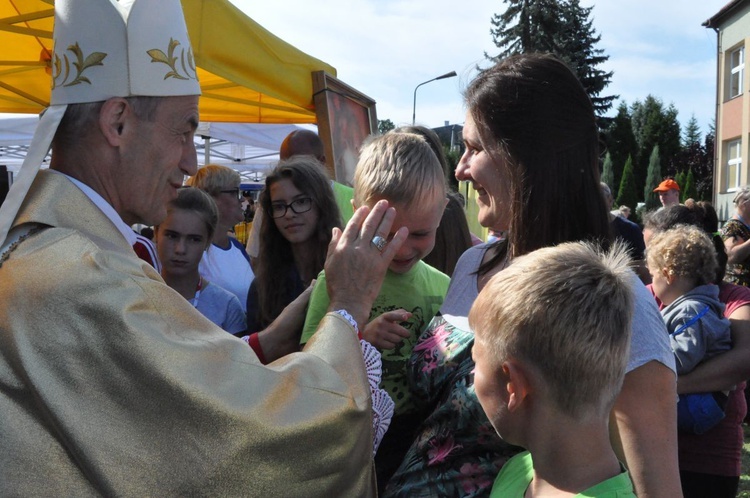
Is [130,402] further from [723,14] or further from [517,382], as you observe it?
[723,14]

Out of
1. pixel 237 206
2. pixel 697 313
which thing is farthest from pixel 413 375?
pixel 237 206

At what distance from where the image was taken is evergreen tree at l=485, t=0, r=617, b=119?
49812mm

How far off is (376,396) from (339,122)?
13.0 feet

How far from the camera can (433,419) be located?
1.82 metres

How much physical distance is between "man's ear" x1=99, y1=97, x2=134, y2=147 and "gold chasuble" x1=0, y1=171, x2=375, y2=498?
15.2 inches

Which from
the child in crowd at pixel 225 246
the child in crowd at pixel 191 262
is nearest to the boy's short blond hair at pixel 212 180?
the child in crowd at pixel 225 246

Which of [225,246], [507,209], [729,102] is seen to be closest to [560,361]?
[507,209]

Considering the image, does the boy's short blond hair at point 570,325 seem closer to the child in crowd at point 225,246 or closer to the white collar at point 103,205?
the white collar at point 103,205

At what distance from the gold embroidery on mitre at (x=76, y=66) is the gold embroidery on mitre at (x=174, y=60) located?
143mm

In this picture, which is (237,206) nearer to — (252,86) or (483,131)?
(252,86)

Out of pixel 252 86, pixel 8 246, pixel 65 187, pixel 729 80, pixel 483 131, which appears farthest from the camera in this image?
pixel 729 80

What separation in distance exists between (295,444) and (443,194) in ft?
3.31

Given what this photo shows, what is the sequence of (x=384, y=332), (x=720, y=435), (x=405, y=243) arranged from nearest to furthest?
(x=384, y=332) < (x=405, y=243) < (x=720, y=435)

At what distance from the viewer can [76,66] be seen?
6.44 feet
